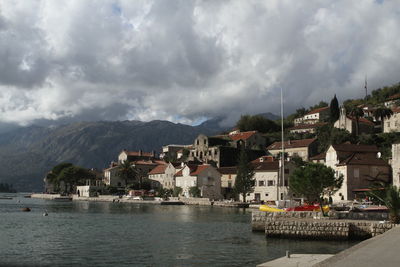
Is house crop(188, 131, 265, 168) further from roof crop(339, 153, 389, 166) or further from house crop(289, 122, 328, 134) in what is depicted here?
roof crop(339, 153, 389, 166)

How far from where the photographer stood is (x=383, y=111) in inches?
5039

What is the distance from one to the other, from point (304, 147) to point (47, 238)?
92837 millimetres

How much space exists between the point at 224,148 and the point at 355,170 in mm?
59054

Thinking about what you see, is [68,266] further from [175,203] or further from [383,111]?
[383,111]

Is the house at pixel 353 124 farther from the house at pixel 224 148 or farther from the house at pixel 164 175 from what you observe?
the house at pixel 164 175

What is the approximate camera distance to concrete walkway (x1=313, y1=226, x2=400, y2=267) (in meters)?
19.9

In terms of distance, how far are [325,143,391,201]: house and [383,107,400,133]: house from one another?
116 ft

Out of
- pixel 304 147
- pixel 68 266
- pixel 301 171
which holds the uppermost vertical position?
pixel 304 147

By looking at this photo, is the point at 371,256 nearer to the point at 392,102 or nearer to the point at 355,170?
the point at 355,170

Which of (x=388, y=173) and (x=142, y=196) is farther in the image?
(x=142, y=196)

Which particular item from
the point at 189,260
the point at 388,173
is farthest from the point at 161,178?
the point at 189,260

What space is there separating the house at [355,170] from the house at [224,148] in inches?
1920

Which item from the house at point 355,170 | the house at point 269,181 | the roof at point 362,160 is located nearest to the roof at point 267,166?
the house at point 269,181

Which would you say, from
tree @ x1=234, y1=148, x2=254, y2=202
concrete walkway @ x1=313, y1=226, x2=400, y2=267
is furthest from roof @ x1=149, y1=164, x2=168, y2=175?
concrete walkway @ x1=313, y1=226, x2=400, y2=267
